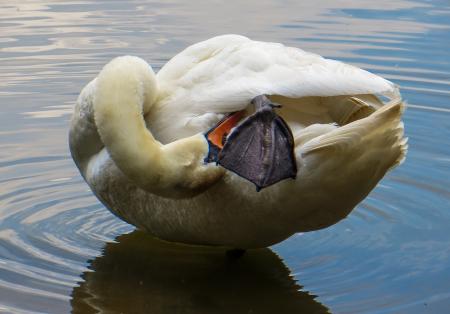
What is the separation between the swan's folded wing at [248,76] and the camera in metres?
4.99

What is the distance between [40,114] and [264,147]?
3565 millimetres

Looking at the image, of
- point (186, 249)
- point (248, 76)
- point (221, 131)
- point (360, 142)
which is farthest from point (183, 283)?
point (360, 142)

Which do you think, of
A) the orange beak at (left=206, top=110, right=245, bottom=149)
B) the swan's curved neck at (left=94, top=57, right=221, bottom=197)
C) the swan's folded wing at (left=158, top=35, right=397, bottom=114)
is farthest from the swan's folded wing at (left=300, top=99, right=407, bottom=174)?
the swan's curved neck at (left=94, top=57, right=221, bottom=197)

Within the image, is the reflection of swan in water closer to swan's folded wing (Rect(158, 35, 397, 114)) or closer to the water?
the water

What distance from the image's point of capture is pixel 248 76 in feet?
17.2

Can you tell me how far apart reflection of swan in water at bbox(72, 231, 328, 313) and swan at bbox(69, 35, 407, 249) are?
0.22 metres

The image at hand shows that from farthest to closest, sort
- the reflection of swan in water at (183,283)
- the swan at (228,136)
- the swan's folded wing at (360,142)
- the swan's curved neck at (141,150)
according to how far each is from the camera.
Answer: the reflection of swan in water at (183,283) < the swan's curved neck at (141,150) < the swan at (228,136) < the swan's folded wing at (360,142)

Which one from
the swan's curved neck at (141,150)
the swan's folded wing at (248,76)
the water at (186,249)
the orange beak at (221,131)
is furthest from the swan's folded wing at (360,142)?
the water at (186,249)

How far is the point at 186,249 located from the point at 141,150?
3.94 feet

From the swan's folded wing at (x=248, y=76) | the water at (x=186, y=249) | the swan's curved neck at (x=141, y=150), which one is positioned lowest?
the water at (x=186, y=249)

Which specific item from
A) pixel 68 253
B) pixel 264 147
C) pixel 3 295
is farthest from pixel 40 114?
pixel 264 147

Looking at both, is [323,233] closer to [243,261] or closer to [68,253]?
[243,261]

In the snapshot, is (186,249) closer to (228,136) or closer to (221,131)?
(221,131)

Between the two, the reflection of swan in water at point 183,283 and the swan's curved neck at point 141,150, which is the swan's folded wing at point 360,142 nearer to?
the swan's curved neck at point 141,150
